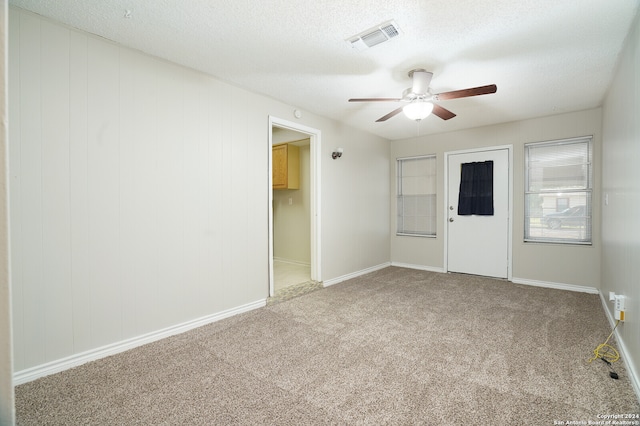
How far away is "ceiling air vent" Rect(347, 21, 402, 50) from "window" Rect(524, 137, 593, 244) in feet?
10.7

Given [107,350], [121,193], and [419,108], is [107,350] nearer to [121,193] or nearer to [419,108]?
[121,193]

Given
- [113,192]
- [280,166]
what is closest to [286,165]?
[280,166]

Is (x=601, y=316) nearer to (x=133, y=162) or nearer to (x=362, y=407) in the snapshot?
(x=362, y=407)

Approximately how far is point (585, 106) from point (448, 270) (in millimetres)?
2841

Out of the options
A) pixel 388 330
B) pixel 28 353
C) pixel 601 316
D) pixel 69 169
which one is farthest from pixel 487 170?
pixel 28 353

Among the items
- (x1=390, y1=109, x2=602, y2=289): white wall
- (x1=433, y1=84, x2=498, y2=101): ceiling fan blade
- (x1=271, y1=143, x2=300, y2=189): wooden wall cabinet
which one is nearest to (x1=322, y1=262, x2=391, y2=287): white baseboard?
(x1=390, y1=109, x2=602, y2=289): white wall

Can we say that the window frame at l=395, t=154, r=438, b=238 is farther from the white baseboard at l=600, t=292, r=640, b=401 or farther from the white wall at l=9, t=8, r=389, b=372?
the white wall at l=9, t=8, r=389, b=372

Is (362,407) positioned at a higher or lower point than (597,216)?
lower

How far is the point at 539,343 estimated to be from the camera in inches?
98.2

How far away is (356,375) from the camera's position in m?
2.04

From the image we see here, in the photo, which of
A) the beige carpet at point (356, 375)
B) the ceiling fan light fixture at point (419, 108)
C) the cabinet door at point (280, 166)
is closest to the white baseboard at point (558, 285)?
the beige carpet at point (356, 375)

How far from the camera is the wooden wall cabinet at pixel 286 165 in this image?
5.35m

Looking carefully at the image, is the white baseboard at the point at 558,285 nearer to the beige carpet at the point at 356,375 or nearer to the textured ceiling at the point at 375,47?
the beige carpet at the point at 356,375

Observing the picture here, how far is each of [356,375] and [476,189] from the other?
379cm
